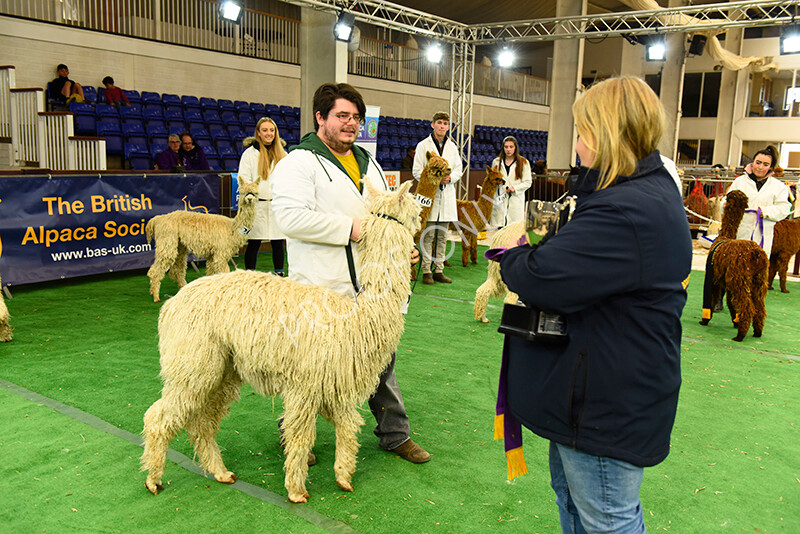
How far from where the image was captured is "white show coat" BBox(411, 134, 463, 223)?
7602mm

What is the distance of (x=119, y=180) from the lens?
7359mm

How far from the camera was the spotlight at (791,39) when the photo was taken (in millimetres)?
10750

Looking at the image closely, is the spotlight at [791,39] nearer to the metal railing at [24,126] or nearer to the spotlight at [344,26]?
the spotlight at [344,26]

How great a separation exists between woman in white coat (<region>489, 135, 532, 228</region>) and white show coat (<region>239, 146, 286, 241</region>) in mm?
3380

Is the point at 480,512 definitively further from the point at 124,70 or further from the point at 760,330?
the point at 124,70

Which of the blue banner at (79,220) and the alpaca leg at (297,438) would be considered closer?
the alpaca leg at (297,438)

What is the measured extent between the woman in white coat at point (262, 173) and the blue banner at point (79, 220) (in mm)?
1865

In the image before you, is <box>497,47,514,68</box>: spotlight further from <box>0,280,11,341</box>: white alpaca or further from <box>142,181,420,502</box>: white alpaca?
<box>142,181,420,502</box>: white alpaca

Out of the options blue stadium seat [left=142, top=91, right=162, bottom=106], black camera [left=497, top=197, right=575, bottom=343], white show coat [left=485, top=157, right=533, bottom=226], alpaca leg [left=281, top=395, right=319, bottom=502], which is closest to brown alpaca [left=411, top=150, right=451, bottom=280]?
white show coat [left=485, top=157, right=533, bottom=226]

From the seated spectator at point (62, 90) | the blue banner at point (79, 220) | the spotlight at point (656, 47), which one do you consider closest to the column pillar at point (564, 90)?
the spotlight at point (656, 47)

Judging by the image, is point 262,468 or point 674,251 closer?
point 674,251

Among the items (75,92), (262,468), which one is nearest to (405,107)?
(75,92)

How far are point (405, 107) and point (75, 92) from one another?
33.7ft

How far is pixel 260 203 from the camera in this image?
6535mm
